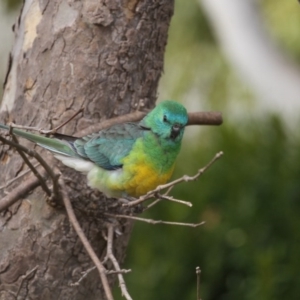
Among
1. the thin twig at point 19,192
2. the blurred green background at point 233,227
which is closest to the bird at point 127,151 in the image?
the thin twig at point 19,192

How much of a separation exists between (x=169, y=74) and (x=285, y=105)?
1.27 meters

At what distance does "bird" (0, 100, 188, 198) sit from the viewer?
8.77 ft

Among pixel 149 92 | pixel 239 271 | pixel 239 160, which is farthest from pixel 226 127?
pixel 149 92

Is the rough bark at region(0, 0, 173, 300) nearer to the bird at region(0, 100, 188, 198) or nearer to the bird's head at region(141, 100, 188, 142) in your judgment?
the bird at region(0, 100, 188, 198)

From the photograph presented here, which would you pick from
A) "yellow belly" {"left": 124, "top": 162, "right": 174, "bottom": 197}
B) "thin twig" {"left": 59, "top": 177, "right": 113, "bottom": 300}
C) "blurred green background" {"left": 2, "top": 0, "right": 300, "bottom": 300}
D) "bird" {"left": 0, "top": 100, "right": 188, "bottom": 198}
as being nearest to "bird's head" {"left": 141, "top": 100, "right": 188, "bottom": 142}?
"bird" {"left": 0, "top": 100, "right": 188, "bottom": 198}

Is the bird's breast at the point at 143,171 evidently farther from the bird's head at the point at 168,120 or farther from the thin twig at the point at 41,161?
the thin twig at the point at 41,161

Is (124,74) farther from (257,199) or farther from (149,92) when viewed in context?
(257,199)

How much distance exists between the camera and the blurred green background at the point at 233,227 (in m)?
3.88

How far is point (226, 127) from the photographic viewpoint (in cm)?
462

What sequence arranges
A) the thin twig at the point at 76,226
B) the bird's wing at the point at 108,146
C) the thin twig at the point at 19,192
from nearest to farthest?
1. the thin twig at the point at 76,226
2. the thin twig at the point at 19,192
3. the bird's wing at the point at 108,146

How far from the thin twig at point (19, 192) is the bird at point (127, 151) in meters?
0.13

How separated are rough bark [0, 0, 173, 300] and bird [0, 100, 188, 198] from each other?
5.5 inches

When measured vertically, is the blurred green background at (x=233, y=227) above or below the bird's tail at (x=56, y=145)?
below

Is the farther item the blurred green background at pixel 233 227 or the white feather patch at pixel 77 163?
the blurred green background at pixel 233 227
